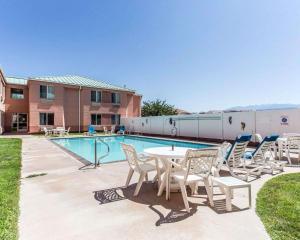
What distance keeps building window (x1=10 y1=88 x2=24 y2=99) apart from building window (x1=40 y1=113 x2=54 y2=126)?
361 centimetres

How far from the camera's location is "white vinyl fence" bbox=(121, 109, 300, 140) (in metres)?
13.6

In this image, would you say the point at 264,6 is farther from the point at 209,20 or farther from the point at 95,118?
the point at 95,118

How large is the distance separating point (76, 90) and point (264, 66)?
21833 millimetres

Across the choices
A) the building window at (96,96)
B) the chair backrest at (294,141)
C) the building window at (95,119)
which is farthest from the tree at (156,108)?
the chair backrest at (294,141)

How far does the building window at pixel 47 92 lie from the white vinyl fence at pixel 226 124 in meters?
11.3

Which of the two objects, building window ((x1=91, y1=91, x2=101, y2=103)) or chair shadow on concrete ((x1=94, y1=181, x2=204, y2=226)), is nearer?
chair shadow on concrete ((x1=94, y1=181, x2=204, y2=226))

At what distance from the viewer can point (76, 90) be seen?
2639cm

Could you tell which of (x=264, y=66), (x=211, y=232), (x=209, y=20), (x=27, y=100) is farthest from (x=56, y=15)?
(x=264, y=66)

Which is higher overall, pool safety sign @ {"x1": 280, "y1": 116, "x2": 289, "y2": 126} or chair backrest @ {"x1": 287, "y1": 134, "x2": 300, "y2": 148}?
pool safety sign @ {"x1": 280, "y1": 116, "x2": 289, "y2": 126}

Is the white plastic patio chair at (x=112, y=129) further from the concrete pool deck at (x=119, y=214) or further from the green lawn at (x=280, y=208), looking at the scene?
the green lawn at (x=280, y=208)

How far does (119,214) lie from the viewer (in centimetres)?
374

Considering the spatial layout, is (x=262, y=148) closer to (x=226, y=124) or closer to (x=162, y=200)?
(x=162, y=200)

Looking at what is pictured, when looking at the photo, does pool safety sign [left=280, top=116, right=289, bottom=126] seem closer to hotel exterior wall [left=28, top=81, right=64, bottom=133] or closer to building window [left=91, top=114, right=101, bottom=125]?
building window [left=91, top=114, right=101, bottom=125]

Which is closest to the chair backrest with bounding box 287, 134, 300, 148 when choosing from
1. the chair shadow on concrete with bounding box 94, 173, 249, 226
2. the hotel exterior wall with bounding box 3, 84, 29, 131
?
the chair shadow on concrete with bounding box 94, 173, 249, 226
